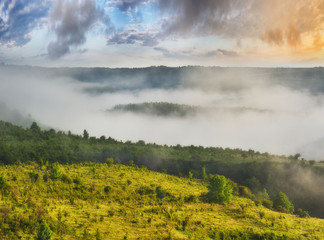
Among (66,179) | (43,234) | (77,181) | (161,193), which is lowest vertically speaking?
(161,193)

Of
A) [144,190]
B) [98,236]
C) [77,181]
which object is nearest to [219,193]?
[144,190]

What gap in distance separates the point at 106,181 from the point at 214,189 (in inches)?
1301

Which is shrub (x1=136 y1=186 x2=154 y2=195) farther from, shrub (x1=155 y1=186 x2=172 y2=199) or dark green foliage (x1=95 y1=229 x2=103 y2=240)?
dark green foliage (x1=95 y1=229 x2=103 y2=240)

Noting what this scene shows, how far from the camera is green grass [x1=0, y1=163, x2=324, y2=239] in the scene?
44.4 meters

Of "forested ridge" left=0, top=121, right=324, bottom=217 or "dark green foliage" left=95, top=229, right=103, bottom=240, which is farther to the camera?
"forested ridge" left=0, top=121, right=324, bottom=217

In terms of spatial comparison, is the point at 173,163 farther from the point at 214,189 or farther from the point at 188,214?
the point at 188,214

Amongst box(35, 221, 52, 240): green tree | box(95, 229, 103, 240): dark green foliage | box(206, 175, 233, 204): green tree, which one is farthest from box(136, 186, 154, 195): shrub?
box(35, 221, 52, 240): green tree

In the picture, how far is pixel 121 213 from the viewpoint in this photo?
55875mm

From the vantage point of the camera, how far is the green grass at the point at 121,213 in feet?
146

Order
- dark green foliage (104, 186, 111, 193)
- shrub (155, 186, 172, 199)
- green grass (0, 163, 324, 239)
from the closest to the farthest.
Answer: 1. green grass (0, 163, 324, 239)
2. dark green foliage (104, 186, 111, 193)
3. shrub (155, 186, 172, 199)

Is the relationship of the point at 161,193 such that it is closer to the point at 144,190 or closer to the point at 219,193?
the point at 144,190

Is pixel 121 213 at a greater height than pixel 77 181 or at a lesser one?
lesser

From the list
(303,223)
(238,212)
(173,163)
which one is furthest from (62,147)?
(303,223)

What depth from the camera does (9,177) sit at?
217ft
